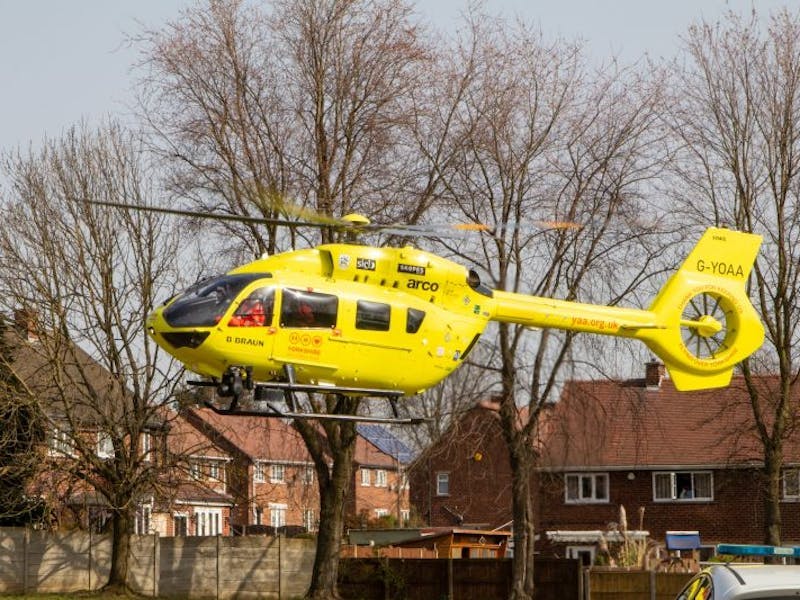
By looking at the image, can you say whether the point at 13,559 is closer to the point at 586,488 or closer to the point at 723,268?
the point at 723,268

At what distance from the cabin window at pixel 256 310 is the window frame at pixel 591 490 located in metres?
35.4

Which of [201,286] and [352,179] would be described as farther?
[352,179]

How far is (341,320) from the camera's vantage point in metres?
20.1

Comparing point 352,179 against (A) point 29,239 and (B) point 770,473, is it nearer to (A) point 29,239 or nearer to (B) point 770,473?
(A) point 29,239

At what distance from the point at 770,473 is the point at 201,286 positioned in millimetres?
20645

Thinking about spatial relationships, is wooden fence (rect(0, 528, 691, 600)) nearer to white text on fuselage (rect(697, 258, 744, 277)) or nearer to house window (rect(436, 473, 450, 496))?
white text on fuselage (rect(697, 258, 744, 277))

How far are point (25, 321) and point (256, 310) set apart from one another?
1892 cm

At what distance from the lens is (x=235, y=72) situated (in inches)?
1332

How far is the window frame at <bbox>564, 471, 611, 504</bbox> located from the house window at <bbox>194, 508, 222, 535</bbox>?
1675cm

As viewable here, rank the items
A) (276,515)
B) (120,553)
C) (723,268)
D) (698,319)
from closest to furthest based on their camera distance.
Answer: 1. (698,319)
2. (723,268)
3. (120,553)
4. (276,515)

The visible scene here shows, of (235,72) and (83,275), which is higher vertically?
(235,72)

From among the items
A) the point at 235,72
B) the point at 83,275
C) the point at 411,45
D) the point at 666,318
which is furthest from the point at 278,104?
the point at 666,318

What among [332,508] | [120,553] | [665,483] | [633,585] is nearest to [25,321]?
[120,553]

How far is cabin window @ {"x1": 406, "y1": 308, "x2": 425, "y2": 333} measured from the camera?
20.8 meters
